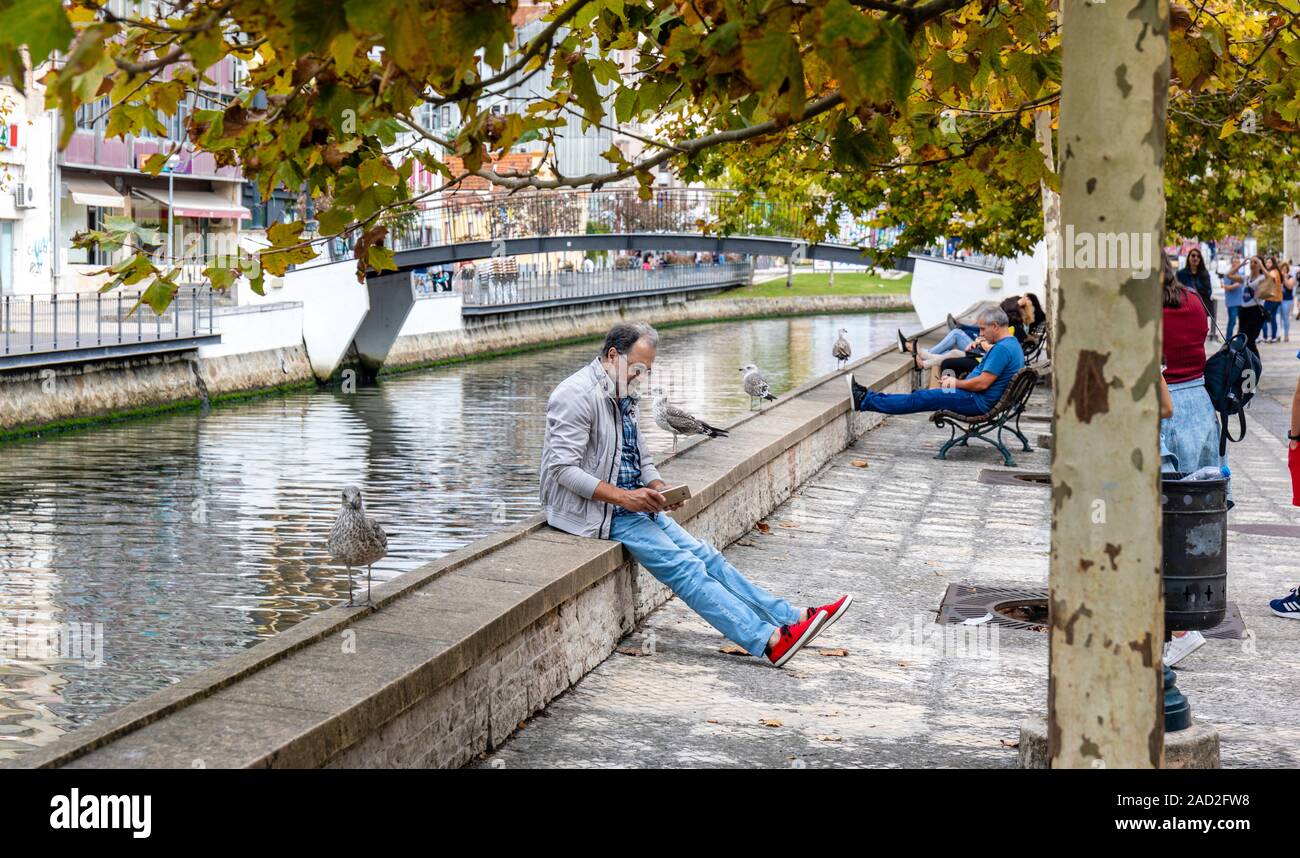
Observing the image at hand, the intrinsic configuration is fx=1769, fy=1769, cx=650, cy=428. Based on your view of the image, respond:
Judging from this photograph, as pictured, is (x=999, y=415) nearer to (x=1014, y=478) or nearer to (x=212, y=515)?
(x=1014, y=478)

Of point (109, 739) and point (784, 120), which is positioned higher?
point (784, 120)

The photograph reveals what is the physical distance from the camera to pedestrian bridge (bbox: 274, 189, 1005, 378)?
38000 millimetres

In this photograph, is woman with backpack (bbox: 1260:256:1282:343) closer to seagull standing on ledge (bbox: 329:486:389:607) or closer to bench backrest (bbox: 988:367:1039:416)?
bench backrest (bbox: 988:367:1039:416)

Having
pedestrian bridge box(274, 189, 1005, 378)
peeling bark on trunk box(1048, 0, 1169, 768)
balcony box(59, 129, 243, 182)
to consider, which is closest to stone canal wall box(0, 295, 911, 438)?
pedestrian bridge box(274, 189, 1005, 378)

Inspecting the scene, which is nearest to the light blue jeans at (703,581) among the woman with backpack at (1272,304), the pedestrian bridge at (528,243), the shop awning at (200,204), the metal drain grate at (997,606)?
the metal drain grate at (997,606)

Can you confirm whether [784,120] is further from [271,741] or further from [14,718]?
[14,718]

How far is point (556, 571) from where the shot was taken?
7137 mm

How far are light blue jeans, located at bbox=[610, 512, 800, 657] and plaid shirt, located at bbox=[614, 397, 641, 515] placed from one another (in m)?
0.21

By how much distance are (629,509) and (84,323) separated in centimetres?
2221

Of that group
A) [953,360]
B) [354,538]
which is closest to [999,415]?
[953,360]

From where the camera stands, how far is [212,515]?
18500 millimetres

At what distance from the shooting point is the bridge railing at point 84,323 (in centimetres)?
2614
